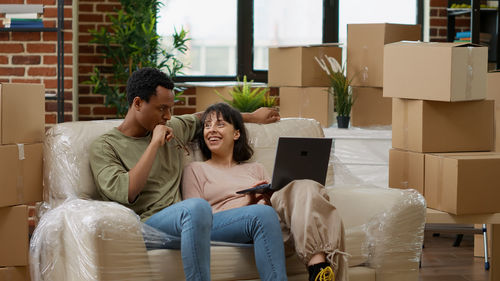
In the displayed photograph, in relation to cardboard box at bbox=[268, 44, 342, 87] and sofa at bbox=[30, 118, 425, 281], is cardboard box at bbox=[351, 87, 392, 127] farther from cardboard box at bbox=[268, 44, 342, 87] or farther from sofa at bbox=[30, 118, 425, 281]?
sofa at bbox=[30, 118, 425, 281]

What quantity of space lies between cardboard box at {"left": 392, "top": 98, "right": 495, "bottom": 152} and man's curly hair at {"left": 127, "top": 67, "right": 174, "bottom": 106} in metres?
1.08

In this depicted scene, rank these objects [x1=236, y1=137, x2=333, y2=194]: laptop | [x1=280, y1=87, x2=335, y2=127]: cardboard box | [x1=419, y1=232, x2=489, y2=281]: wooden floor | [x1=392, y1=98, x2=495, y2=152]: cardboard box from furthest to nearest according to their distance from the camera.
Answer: [x1=280, y1=87, x2=335, y2=127]: cardboard box
[x1=419, y1=232, x2=489, y2=281]: wooden floor
[x1=392, y1=98, x2=495, y2=152]: cardboard box
[x1=236, y1=137, x2=333, y2=194]: laptop

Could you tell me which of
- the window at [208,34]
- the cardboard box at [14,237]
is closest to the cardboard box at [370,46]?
the window at [208,34]

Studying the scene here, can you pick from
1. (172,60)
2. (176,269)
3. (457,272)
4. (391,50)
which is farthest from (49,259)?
(172,60)

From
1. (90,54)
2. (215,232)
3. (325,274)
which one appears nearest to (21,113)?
(215,232)

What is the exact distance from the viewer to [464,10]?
488 centimetres

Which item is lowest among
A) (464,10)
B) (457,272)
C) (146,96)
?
(457,272)

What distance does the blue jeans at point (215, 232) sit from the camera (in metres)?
2.23

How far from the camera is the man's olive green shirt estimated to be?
2.49 metres

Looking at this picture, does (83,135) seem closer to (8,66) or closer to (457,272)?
(8,66)

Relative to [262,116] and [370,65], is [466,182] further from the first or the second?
[370,65]

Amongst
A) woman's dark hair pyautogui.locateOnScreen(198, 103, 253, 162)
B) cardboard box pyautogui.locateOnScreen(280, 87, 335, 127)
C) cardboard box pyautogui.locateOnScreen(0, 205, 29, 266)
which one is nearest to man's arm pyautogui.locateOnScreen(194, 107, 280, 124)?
woman's dark hair pyautogui.locateOnScreen(198, 103, 253, 162)

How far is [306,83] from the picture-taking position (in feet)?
14.2

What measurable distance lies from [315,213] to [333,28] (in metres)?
3.05
